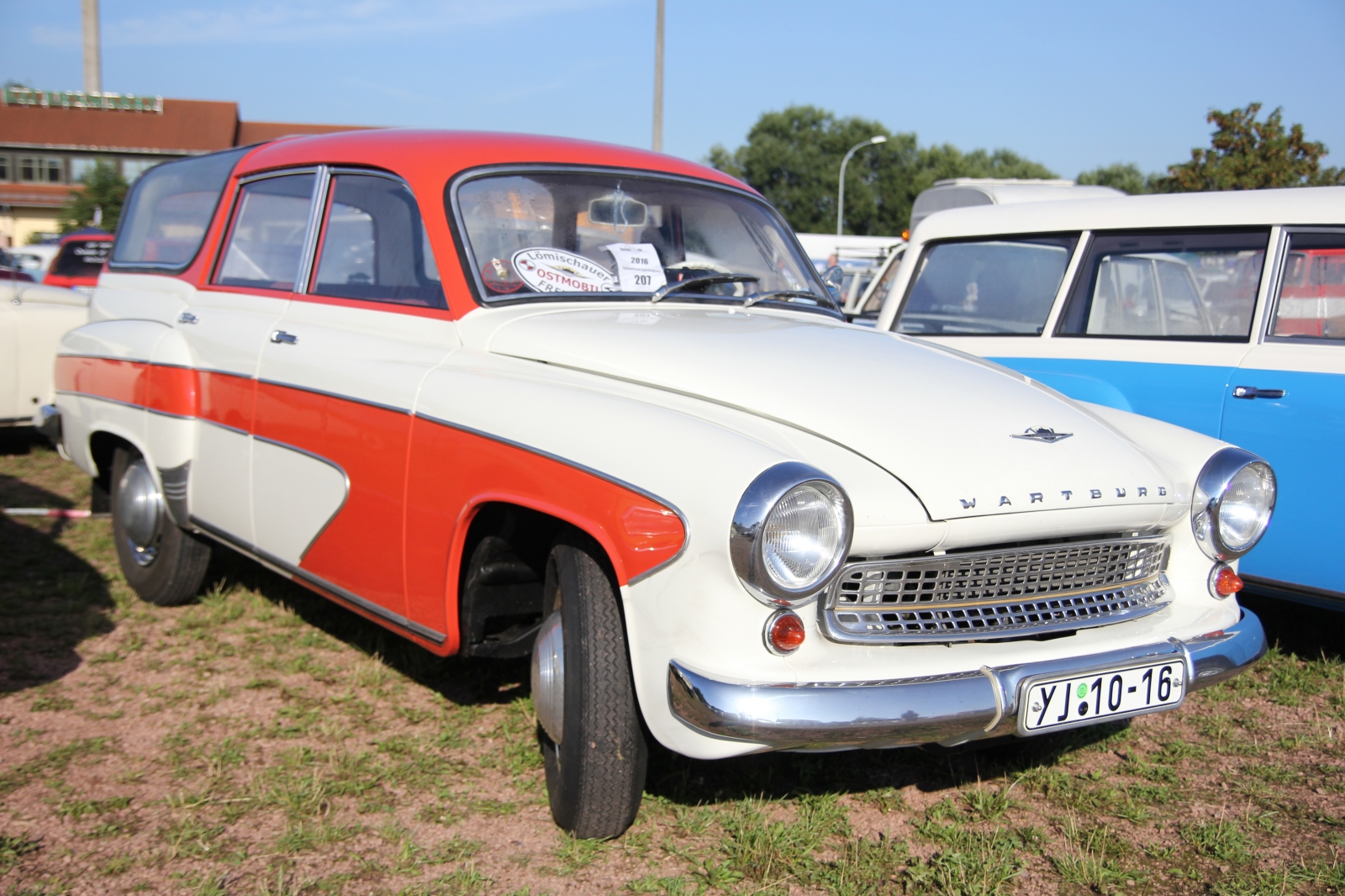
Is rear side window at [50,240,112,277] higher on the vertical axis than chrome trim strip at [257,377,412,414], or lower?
higher

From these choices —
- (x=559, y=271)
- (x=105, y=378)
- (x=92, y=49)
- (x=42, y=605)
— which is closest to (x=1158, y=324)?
(x=559, y=271)

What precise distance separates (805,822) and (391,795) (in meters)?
1.09

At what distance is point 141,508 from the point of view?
4254mm

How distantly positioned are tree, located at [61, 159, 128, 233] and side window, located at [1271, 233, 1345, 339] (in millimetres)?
39285

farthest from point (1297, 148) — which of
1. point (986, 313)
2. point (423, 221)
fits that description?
point (423, 221)

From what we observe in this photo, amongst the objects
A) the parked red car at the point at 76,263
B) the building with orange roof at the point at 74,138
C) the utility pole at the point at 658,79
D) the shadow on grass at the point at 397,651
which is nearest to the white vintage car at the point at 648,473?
the shadow on grass at the point at 397,651

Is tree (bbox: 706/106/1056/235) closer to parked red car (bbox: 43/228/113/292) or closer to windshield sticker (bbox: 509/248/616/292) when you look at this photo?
parked red car (bbox: 43/228/113/292)

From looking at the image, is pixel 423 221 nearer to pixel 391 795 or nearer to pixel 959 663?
pixel 391 795

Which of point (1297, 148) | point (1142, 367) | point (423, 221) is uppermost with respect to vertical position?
point (1297, 148)

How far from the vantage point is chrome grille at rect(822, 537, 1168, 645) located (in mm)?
2297

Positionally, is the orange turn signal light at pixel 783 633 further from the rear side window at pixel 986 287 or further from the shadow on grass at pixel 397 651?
the rear side window at pixel 986 287

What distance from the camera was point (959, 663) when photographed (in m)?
2.28

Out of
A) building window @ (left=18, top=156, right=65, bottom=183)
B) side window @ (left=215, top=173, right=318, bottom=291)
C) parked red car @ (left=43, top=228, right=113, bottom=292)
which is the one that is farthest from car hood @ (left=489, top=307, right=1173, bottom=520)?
building window @ (left=18, top=156, right=65, bottom=183)

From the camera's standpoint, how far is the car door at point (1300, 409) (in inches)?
146
